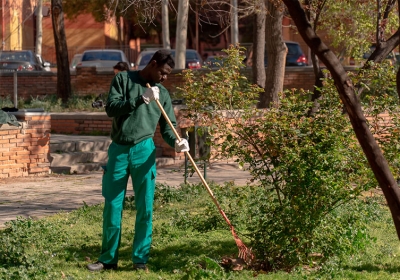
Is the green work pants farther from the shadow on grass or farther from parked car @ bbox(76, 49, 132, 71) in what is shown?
parked car @ bbox(76, 49, 132, 71)

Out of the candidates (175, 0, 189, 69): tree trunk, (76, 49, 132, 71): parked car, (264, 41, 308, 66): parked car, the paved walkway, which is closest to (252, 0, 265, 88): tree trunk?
(175, 0, 189, 69): tree trunk

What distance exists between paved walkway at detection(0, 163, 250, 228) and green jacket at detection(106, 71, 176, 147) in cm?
259

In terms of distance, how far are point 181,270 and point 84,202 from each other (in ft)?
10.4

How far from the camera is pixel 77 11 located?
4541cm

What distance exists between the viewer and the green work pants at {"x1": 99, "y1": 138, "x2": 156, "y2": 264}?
646 cm

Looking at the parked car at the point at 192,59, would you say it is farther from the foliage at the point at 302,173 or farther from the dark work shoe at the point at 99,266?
the dark work shoe at the point at 99,266

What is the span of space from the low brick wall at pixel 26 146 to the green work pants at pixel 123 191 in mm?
5950

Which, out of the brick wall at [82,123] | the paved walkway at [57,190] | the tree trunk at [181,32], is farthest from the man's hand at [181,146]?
the tree trunk at [181,32]

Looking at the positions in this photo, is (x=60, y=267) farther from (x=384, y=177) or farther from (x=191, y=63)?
(x=191, y=63)

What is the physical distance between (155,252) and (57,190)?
4125 mm

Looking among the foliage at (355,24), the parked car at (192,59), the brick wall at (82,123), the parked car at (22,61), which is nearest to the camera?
the brick wall at (82,123)

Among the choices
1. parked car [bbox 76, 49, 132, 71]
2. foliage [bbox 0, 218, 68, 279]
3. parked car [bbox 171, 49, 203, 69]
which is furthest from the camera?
parked car [bbox 171, 49, 203, 69]

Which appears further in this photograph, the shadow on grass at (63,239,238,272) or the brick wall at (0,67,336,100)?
the brick wall at (0,67,336,100)

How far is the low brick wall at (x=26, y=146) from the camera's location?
12.1 m
